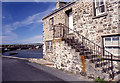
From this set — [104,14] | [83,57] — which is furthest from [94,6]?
[83,57]

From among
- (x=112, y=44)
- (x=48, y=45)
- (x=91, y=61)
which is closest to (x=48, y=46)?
(x=48, y=45)

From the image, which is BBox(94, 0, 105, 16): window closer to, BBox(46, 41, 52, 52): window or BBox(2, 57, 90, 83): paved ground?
BBox(2, 57, 90, 83): paved ground

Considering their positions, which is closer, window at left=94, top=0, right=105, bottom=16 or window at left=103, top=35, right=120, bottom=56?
window at left=103, top=35, right=120, bottom=56

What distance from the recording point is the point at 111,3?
7.54 meters

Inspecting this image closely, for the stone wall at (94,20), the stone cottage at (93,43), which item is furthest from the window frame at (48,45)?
the stone wall at (94,20)

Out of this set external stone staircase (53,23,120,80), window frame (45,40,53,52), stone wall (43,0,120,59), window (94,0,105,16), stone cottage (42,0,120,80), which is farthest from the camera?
window frame (45,40,53,52)

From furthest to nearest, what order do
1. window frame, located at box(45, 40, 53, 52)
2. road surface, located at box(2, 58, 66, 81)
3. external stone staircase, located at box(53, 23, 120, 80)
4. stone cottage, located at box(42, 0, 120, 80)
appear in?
1. window frame, located at box(45, 40, 53, 52)
2. stone cottage, located at box(42, 0, 120, 80)
3. road surface, located at box(2, 58, 66, 81)
4. external stone staircase, located at box(53, 23, 120, 80)

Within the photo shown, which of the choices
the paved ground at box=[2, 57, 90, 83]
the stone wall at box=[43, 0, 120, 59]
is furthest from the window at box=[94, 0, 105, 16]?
the paved ground at box=[2, 57, 90, 83]

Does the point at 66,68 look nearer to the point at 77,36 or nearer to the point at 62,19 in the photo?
the point at 77,36

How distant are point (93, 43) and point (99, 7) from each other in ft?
10.8

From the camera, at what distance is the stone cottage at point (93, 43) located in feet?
22.0

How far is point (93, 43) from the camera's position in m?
7.54

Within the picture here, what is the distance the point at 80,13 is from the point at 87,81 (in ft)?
21.2

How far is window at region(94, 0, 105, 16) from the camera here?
324 inches
